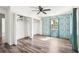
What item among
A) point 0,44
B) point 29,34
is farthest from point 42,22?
point 0,44

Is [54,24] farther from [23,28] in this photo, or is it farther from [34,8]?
[23,28]

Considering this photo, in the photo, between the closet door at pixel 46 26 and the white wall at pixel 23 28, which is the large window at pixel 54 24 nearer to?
the closet door at pixel 46 26

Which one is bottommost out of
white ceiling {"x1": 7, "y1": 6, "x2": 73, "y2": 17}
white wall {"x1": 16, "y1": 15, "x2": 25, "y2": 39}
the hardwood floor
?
the hardwood floor

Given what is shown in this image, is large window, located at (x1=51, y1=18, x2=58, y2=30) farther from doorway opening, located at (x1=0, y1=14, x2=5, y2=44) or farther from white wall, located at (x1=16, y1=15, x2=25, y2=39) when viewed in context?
doorway opening, located at (x1=0, y1=14, x2=5, y2=44)

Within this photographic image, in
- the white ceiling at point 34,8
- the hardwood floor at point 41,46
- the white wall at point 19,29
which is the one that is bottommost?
the hardwood floor at point 41,46

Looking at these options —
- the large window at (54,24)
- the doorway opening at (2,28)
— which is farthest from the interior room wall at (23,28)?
the large window at (54,24)

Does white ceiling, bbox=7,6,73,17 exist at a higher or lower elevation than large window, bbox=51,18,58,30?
higher

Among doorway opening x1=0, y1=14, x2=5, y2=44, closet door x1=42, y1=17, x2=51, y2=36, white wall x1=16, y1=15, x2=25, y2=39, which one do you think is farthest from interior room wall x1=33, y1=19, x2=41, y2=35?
doorway opening x1=0, y1=14, x2=5, y2=44

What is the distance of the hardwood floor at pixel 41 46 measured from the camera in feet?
6.91

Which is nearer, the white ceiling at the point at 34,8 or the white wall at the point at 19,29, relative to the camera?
the white ceiling at the point at 34,8

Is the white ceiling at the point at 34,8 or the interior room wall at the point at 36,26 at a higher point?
the white ceiling at the point at 34,8

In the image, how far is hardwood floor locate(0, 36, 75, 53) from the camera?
2.11 metres

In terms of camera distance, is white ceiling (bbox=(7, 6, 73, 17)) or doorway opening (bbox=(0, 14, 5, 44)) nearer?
white ceiling (bbox=(7, 6, 73, 17))
